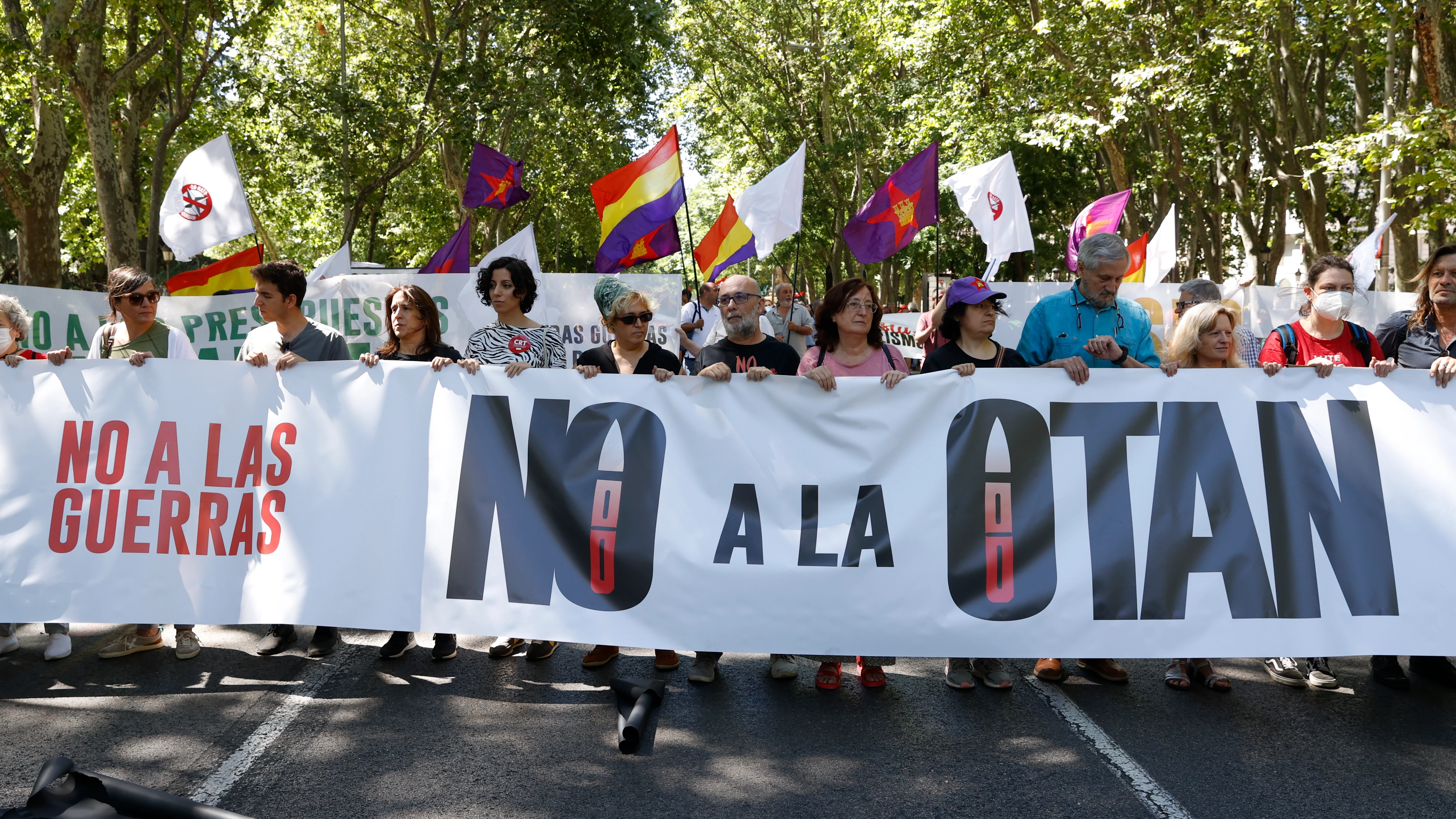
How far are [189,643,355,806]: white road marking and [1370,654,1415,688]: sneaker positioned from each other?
4.51m

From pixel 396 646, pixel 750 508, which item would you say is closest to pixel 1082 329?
pixel 750 508

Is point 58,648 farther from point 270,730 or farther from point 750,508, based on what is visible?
point 750,508

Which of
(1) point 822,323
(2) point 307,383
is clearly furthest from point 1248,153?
(2) point 307,383

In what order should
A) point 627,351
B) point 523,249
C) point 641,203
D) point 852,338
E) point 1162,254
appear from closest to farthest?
point 852,338
point 627,351
point 641,203
point 523,249
point 1162,254

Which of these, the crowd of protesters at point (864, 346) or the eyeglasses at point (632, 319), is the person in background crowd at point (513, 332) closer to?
the crowd of protesters at point (864, 346)

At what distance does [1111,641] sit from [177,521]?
3900 mm

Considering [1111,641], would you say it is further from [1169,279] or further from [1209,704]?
[1169,279]

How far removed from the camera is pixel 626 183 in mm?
7820

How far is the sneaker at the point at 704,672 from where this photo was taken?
4.83 metres

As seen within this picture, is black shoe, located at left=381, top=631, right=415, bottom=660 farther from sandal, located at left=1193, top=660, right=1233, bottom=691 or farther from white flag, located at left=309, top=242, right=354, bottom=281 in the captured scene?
white flag, located at left=309, top=242, right=354, bottom=281

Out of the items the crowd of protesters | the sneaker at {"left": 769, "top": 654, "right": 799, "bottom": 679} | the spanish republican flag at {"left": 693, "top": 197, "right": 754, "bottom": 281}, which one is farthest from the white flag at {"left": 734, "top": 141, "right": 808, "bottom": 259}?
the sneaker at {"left": 769, "top": 654, "right": 799, "bottom": 679}

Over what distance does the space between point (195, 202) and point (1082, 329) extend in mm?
7610

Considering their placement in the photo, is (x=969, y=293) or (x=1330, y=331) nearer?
(x=969, y=293)

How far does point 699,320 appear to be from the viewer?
11195 millimetres
